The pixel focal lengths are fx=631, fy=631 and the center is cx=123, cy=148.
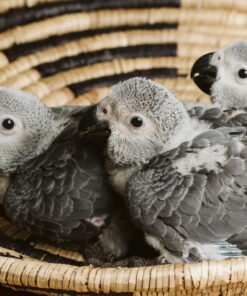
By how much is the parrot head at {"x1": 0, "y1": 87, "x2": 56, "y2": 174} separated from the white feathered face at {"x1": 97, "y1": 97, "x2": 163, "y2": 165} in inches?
4.7

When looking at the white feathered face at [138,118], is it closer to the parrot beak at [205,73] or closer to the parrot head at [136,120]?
the parrot head at [136,120]

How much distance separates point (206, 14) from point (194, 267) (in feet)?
3.36

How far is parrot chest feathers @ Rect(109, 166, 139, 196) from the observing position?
1048 mm

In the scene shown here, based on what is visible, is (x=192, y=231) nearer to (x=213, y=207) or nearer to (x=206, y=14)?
(x=213, y=207)

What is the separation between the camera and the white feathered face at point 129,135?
1.02 meters

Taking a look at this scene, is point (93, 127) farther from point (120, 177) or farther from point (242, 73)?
point (242, 73)

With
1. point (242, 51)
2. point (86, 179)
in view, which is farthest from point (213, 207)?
point (242, 51)

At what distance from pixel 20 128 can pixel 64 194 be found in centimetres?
14

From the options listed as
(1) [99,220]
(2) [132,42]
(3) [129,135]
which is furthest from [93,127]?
(2) [132,42]

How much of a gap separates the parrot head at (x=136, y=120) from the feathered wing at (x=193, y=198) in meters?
0.04

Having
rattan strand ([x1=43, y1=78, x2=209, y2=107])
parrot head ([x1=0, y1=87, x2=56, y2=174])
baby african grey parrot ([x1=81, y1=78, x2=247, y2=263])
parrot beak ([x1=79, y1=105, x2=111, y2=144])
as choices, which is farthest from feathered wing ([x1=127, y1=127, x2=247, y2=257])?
rattan strand ([x1=43, y1=78, x2=209, y2=107])

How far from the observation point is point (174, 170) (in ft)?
3.22

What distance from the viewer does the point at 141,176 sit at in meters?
1.00

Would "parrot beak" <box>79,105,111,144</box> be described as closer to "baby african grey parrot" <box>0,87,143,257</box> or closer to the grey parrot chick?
"baby african grey parrot" <box>0,87,143,257</box>
